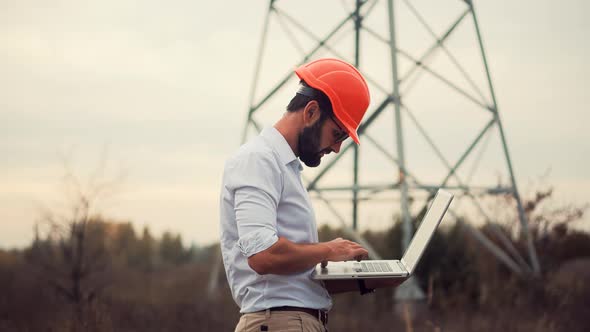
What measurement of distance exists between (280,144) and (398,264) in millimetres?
656

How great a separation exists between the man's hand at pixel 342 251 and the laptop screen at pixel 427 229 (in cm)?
23

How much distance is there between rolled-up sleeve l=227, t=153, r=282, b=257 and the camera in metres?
2.38

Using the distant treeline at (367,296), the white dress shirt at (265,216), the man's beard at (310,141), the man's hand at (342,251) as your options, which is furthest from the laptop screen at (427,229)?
the distant treeline at (367,296)

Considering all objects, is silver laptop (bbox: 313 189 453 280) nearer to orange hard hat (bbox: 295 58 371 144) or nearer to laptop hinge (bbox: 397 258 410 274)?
laptop hinge (bbox: 397 258 410 274)

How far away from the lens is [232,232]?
8.63 ft

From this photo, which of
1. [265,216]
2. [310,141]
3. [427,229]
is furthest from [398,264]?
[265,216]

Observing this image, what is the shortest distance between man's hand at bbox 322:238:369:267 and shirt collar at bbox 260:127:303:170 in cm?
32

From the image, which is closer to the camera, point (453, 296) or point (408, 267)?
point (408, 267)

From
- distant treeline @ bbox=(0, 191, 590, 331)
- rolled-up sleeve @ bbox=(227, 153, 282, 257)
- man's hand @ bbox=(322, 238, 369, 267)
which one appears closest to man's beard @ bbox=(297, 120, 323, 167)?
rolled-up sleeve @ bbox=(227, 153, 282, 257)

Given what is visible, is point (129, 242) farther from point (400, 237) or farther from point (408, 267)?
point (408, 267)

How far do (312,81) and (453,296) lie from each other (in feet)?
29.3

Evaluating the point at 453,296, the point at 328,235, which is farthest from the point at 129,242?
the point at 453,296

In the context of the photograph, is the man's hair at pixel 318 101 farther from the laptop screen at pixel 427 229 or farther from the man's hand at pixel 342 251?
the laptop screen at pixel 427 229

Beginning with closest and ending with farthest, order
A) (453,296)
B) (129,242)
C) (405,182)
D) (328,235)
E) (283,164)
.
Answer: (283,164) < (405,182) < (453,296) < (328,235) < (129,242)
